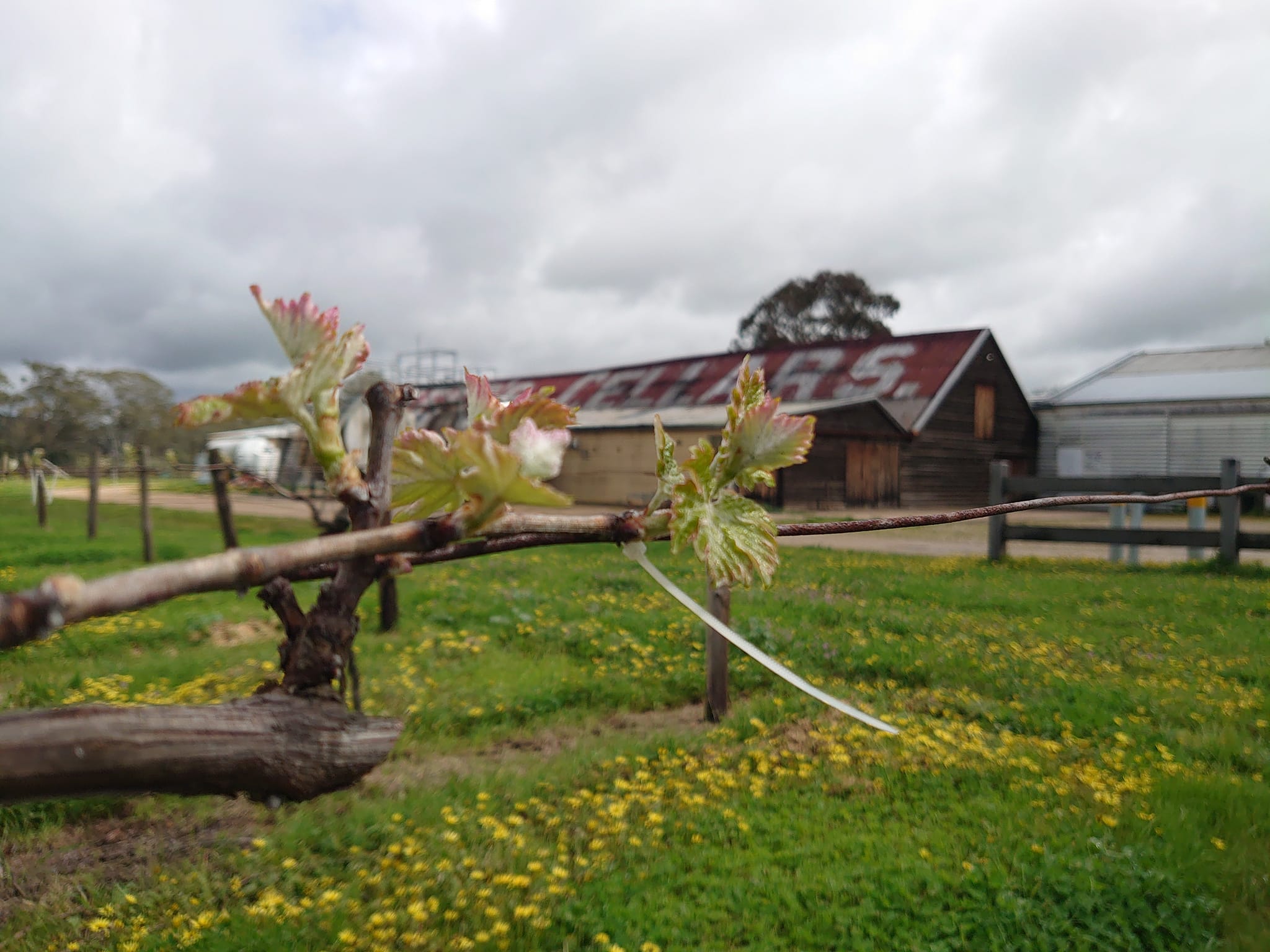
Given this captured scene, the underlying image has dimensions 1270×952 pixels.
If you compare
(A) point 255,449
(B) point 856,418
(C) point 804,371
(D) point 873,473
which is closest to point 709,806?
(B) point 856,418

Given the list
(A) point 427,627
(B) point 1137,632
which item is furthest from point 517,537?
(B) point 1137,632

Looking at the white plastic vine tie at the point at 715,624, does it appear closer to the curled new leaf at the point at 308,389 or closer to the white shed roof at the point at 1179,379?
the curled new leaf at the point at 308,389

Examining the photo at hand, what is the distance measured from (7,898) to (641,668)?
3.80 m

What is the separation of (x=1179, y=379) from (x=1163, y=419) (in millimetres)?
3780

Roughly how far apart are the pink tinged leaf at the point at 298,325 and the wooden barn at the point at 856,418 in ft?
53.8

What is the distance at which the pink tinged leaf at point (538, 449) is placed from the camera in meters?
0.49

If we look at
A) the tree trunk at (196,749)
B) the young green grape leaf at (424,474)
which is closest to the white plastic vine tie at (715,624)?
the young green grape leaf at (424,474)

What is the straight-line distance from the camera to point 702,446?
577mm

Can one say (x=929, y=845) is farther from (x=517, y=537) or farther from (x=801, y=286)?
(x=801, y=286)

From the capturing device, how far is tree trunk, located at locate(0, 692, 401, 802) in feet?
1.59

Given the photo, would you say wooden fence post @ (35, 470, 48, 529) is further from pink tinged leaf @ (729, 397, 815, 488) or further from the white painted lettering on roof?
pink tinged leaf @ (729, 397, 815, 488)

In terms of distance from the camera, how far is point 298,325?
1.99ft

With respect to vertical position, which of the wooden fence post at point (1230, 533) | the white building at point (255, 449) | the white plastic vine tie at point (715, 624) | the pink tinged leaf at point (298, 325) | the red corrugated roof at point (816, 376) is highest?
the red corrugated roof at point (816, 376)

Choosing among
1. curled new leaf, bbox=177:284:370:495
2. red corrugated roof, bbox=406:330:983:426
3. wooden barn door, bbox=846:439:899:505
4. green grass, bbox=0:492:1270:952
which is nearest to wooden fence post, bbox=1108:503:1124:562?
green grass, bbox=0:492:1270:952
